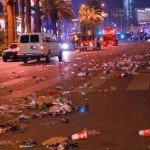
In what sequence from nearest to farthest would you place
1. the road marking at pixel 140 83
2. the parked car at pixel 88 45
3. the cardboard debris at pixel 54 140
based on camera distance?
the cardboard debris at pixel 54 140, the road marking at pixel 140 83, the parked car at pixel 88 45

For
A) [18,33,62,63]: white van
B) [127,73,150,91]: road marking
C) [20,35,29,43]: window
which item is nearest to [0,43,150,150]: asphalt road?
[127,73,150,91]: road marking

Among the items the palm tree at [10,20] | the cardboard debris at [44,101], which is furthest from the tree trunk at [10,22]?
the cardboard debris at [44,101]

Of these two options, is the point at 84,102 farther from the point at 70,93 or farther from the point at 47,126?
the point at 47,126

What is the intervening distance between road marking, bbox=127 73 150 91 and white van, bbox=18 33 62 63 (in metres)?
15.4

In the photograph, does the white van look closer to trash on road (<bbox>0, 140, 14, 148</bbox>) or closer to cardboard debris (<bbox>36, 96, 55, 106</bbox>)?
cardboard debris (<bbox>36, 96, 55, 106</bbox>)

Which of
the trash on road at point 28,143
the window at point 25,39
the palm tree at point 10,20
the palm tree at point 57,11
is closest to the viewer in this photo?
the trash on road at point 28,143

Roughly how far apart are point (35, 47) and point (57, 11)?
42.4 metres

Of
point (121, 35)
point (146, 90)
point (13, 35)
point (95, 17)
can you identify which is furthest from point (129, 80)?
point (121, 35)

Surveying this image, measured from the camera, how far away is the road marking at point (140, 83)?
633 inches

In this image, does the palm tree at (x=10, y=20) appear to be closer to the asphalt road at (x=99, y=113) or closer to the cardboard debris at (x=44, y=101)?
the asphalt road at (x=99, y=113)

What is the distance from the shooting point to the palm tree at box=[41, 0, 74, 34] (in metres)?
75.3

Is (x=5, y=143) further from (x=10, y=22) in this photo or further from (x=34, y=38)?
(x=10, y=22)

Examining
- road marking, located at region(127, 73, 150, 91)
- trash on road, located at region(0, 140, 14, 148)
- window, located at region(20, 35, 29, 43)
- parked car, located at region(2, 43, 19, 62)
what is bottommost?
trash on road, located at region(0, 140, 14, 148)

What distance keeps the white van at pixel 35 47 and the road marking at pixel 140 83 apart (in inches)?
608
